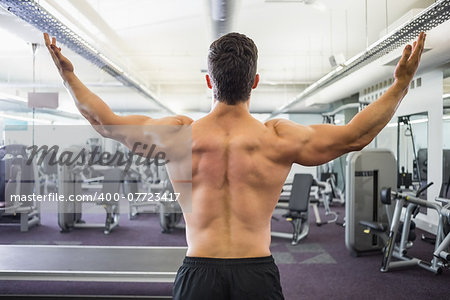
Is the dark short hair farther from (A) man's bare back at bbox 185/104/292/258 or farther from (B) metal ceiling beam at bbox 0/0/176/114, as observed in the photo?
(B) metal ceiling beam at bbox 0/0/176/114

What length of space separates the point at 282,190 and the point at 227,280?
146 inches

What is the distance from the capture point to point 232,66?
0.94 m

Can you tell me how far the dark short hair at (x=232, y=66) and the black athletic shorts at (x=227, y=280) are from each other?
0.49 metres

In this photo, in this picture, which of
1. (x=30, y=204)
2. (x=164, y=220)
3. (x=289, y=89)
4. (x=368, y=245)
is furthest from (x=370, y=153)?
(x=289, y=89)

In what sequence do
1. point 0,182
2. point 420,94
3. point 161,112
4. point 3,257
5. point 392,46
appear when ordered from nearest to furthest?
point 3,257 < point 392,46 < point 0,182 < point 420,94 < point 161,112

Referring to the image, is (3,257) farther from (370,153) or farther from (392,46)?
(392,46)

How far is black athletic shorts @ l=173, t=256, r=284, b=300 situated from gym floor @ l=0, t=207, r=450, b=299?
73.0 inches

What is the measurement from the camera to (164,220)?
4.68m

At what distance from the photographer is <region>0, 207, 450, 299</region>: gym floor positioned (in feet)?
8.79

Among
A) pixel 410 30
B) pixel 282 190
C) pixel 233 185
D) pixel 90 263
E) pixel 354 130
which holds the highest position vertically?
pixel 410 30

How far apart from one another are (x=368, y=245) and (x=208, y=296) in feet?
10.9

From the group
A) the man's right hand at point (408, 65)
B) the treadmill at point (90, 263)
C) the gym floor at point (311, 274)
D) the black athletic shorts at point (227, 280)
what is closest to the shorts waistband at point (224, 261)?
the black athletic shorts at point (227, 280)

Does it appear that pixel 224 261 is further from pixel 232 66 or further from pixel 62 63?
pixel 62 63

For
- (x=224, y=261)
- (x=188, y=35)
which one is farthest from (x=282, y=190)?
(x=224, y=261)
